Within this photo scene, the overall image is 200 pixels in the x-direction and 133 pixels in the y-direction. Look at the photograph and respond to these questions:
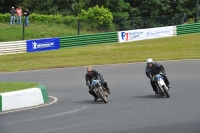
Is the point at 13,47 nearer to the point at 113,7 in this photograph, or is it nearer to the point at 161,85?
the point at 161,85

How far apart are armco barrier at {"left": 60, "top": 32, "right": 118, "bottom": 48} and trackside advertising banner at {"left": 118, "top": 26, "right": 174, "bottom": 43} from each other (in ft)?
2.45

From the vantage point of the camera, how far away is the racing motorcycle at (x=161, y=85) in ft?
56.4

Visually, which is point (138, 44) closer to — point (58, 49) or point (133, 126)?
point (58, 49)

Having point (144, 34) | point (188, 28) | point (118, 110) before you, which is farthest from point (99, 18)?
point (118, 110)

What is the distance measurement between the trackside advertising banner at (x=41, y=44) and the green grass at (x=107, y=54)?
70 centimetres

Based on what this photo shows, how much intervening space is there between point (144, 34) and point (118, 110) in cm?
2896

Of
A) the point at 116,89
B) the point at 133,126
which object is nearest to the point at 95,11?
the point at 116,89

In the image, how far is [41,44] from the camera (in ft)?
125

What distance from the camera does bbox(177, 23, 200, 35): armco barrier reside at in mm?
45094

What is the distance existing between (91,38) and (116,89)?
20540 millimetres

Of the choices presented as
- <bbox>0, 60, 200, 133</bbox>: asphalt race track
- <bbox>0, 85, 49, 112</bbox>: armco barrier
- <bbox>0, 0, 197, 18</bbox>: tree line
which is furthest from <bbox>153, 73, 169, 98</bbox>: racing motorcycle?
<bbox>0, 0, 197, 18</bbox>: tree line

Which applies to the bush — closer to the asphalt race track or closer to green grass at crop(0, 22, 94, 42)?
green grass at crop(0, 22, 94, 42)

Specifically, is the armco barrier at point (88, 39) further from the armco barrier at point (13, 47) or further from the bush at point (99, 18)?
the armco barrier at point (13, 47)

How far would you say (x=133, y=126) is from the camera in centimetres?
1198
